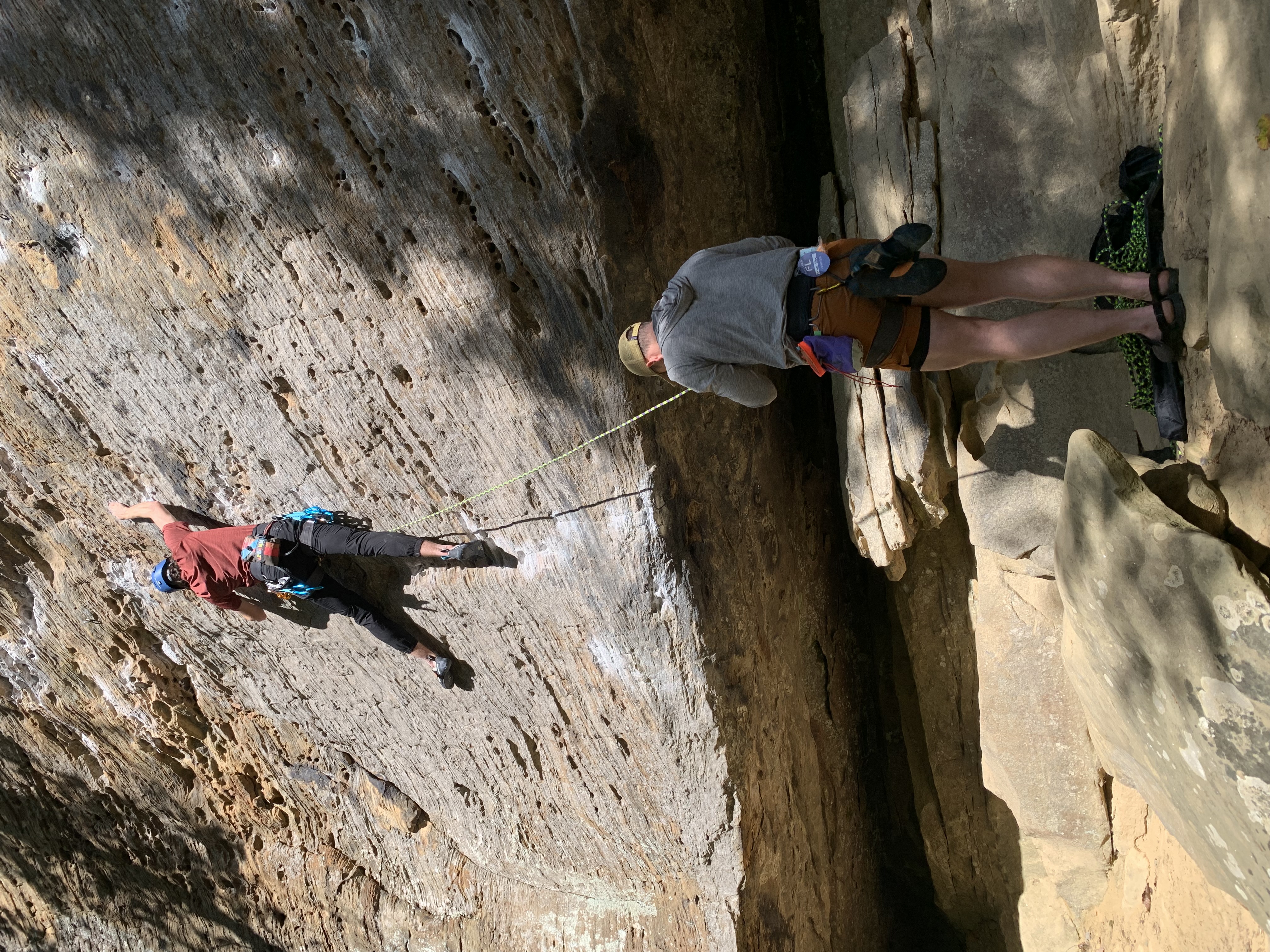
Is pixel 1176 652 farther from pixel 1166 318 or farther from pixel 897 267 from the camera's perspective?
pixel 897 267

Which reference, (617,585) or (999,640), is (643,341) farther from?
(999,640)

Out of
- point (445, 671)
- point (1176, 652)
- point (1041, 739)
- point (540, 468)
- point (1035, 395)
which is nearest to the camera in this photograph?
point (1176, 652)

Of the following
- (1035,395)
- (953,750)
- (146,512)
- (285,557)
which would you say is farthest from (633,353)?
(953,750)

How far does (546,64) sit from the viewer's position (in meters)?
3.07

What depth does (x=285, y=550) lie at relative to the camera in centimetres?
376

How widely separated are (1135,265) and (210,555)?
3923 millimetres

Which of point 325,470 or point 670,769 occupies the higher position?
point 325,470

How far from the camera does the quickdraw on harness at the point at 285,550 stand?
3689 mm

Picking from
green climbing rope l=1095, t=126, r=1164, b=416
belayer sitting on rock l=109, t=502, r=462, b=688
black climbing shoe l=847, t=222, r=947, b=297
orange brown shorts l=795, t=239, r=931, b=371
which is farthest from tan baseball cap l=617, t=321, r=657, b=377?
green climbing rope l=1095, t=126, r=1164, b=416

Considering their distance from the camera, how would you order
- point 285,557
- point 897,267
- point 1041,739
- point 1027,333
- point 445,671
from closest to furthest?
1. point 897,267
2. point 1027,333
3. point 285,557
4. point 1041,739
5. point 445,671

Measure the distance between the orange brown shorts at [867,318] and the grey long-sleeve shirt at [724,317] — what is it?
11cm

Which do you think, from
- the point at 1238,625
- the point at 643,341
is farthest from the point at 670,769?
the point at 1238,625

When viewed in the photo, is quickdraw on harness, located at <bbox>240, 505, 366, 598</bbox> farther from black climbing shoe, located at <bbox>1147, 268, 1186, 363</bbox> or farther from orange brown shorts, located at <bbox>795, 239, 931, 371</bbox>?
black climbing shoe, located at <bbox>1147, 268, 1186, 363</bbox>

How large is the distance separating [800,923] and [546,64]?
13.6ft
